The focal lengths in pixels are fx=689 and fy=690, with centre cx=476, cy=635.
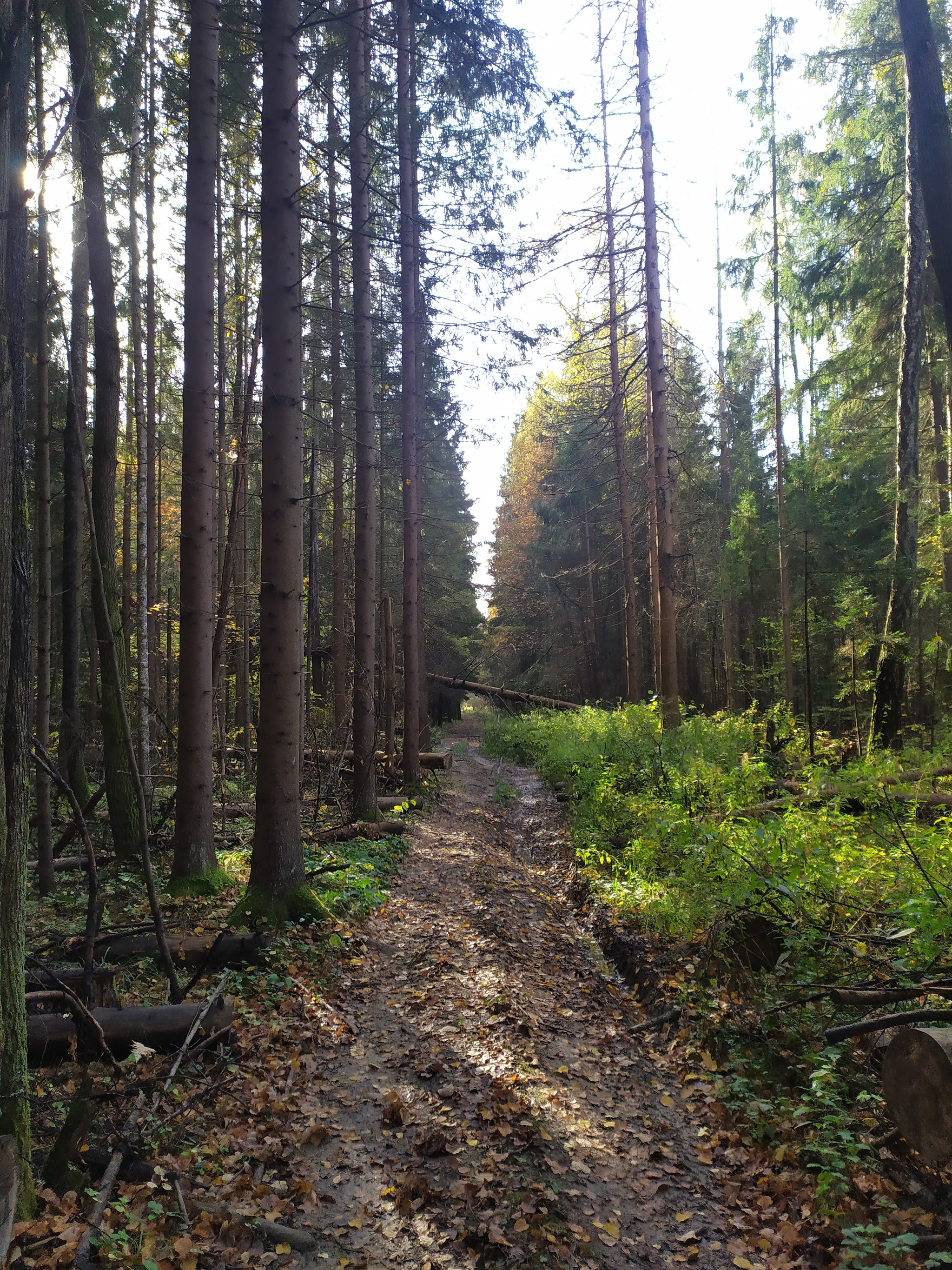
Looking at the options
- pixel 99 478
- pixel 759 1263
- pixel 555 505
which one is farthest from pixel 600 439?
pixel 759 1263

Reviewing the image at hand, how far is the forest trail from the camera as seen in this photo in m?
3.21

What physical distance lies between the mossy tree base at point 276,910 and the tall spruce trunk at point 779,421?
51.6 ft

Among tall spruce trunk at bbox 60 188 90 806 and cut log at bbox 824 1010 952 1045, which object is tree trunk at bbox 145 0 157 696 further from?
cut log at bbox 824 1010 952 1045

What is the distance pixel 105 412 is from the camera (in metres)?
7.55

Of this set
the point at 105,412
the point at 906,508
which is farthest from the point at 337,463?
the point at 906,508

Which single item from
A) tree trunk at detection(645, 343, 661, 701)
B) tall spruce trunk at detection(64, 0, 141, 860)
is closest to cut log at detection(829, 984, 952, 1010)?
tall spruce trunk at detection(64, 0, 141, 860)

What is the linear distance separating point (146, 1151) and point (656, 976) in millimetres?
3966

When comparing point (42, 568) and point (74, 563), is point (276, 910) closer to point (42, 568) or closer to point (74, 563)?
point (42, 568)

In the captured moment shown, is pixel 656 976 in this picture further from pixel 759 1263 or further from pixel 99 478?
pixel 99 478

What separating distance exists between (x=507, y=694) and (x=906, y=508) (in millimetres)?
18756

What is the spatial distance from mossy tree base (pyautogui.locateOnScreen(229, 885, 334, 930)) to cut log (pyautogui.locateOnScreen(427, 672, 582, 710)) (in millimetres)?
18364

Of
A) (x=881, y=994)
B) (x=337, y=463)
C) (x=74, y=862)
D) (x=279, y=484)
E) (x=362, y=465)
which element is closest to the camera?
(x=881, y=994)

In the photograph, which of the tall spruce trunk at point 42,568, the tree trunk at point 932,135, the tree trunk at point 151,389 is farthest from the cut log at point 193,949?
the tree trunk at point 932,135

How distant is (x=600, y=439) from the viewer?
21.4 m
